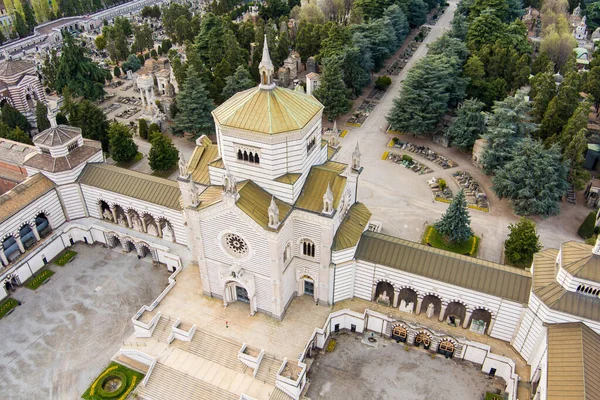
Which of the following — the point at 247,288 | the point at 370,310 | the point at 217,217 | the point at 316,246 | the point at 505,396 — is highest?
the point at 217,217

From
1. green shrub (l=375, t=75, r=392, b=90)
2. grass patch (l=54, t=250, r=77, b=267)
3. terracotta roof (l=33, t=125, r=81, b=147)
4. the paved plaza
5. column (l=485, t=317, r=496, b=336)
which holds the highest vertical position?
terracotta roof (l=33, t=125, r=81, b=147)

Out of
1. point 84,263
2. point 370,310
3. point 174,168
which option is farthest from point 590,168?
point 84,263

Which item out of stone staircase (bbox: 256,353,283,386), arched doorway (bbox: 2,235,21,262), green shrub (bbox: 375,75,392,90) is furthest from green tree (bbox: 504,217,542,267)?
arched doorway (bbox: 2,235,21,262)

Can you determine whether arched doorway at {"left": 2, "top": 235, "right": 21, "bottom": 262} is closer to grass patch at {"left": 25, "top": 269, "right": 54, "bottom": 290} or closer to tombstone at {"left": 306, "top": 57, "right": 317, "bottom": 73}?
grass patch at {"left": 25, "top": 269, "right": 54, "bottom": 290}

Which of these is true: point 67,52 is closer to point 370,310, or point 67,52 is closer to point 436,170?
point 436,170

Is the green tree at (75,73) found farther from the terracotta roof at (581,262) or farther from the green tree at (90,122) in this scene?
the terracotta roof at (581,262)

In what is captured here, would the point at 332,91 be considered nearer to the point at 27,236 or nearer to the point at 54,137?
the point at 54,137
